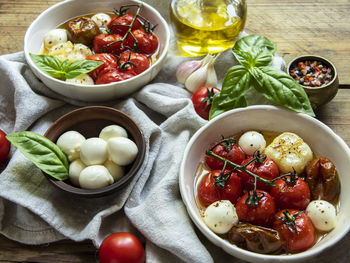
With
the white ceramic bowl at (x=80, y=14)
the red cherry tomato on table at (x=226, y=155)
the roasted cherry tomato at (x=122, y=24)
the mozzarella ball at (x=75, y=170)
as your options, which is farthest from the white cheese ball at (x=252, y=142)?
the roasted cherry tomato at (x=122, y=24)

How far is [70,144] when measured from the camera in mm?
1616

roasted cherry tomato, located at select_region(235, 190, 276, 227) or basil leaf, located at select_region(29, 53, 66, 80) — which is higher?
basil leaf, located at select_region(29, 53, 66, 80)

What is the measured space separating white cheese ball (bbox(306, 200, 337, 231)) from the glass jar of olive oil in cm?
85

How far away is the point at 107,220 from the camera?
1664 millimetres

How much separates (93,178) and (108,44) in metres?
0.65

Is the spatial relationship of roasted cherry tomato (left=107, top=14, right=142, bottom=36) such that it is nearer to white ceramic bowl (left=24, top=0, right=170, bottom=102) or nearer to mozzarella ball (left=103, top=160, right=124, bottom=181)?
white ceramic bowl (left=24, top=0, right=170, bottom=102)

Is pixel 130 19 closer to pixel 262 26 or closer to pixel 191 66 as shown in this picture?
pixel 191 66

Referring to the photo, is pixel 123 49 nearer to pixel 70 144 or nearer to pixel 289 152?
pixel 70 144

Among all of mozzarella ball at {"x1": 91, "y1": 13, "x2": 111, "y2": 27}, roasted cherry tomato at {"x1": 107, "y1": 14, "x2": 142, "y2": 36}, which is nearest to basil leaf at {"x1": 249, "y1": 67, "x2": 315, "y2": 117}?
roasted cherry tomato at {"x1": 107, "y1": 14, "x2": 142, "y2": 36}

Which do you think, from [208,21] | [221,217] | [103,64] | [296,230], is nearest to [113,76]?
[103,64]

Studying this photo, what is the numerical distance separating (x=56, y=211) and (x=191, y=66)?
82 cm

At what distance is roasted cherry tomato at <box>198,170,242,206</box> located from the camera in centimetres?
154

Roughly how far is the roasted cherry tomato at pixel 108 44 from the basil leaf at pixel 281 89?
0.57 m

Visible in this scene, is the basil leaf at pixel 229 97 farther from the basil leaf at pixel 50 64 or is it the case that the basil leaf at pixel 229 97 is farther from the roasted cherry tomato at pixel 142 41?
the basil leaf at pixel 50 64
